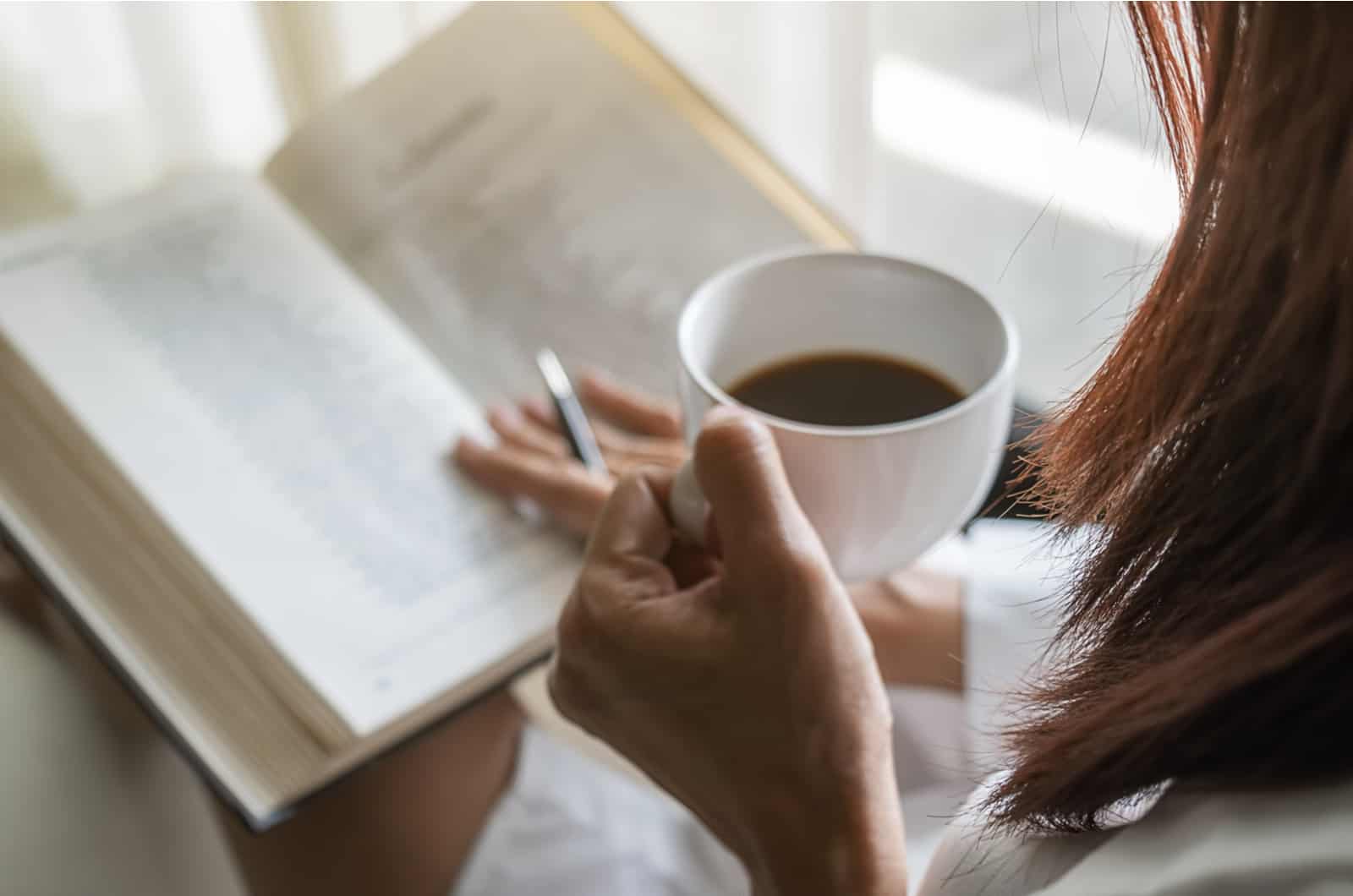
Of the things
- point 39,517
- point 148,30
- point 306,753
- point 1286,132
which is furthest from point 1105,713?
point 148,30

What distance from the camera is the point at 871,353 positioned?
0.52 metres

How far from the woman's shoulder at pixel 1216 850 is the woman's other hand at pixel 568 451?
12.5 inches

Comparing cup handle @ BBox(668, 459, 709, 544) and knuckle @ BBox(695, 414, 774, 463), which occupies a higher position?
knuckle @ BBox(695, 414, 774, 463)

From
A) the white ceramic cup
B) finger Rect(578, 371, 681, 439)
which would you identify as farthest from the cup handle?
finger Rect(578, 371, 681, 439)

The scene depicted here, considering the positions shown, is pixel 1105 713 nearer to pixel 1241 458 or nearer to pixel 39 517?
pixel 1241 458

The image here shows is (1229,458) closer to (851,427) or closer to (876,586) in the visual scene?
(851,427)

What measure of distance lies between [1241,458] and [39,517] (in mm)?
542

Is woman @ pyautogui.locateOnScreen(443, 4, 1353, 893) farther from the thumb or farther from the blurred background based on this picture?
the blurred background

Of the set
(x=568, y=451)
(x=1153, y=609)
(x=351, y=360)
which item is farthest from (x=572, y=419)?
(x=1153, y=609)

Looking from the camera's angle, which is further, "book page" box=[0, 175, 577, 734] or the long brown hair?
"book page" box=[0, 175, 577, 734]

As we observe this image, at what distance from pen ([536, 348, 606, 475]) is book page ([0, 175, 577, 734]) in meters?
0.05

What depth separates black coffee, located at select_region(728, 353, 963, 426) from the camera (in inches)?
19.4

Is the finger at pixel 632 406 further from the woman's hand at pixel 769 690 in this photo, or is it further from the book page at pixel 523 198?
the woman's hand at pixel 769 690

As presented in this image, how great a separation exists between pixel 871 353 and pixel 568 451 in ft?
0.73
